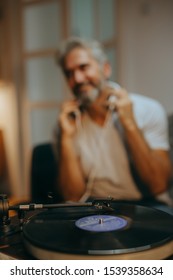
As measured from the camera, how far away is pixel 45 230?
1.87 feet

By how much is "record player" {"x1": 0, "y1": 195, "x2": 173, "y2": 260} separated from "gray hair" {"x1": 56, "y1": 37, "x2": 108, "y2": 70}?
582mm

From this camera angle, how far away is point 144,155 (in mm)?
1049

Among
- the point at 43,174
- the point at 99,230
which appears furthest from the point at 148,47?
the point at 99,230

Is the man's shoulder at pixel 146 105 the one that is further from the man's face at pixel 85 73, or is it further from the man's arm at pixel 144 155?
the man's face at pixel 85 73

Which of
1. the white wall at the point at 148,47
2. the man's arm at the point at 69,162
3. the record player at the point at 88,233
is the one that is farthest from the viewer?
the man's arm at the point at 69,162

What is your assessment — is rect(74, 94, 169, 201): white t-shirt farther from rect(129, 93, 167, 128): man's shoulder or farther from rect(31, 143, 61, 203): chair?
rect(31, 143, 61, 203): chair

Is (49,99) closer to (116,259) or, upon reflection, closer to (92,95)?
(92,95)

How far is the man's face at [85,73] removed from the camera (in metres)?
1.10

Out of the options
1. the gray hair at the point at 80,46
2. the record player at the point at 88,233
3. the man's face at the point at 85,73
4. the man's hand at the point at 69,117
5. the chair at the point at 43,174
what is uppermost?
the gray hair at the point at 80,46

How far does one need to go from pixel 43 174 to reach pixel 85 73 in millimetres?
386

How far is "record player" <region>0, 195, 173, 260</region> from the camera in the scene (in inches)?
19.4

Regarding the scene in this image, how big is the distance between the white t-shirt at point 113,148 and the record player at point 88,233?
0.39 metres

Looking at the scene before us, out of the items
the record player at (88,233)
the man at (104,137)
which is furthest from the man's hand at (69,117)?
the record player at (88,233)

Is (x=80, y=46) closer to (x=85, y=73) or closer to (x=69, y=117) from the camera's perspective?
(x=85, y=73)
